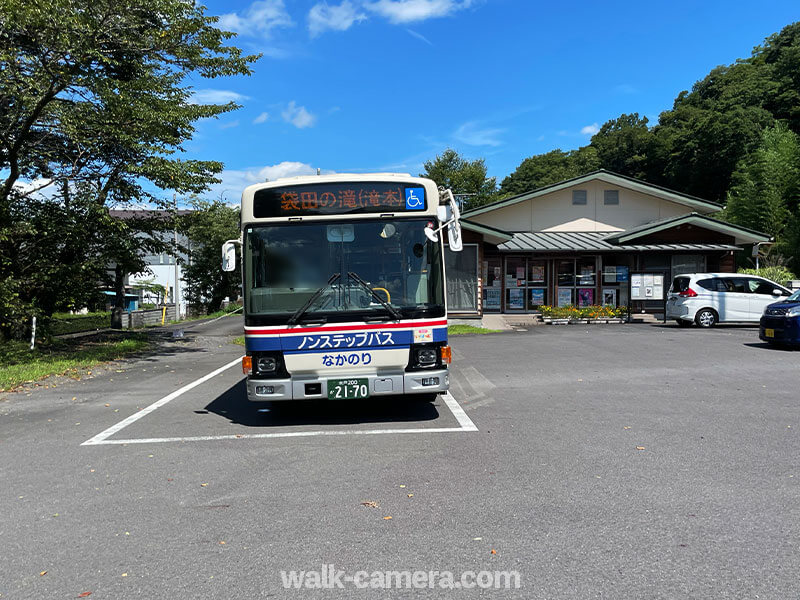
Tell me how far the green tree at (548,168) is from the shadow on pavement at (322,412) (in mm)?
59641

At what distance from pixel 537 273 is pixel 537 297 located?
0.99m

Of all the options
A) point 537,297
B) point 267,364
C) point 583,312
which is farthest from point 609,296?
point 267,364

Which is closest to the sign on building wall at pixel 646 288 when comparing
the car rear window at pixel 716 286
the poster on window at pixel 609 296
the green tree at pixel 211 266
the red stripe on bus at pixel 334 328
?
the poster on window at pixel 609 296

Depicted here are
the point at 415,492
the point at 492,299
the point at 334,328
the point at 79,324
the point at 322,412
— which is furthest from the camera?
the point at 492,299

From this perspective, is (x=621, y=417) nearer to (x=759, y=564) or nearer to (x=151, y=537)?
(x=759, y=564)

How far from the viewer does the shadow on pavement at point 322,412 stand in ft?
23.7

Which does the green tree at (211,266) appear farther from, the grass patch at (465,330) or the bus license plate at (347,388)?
the bus license plate at (347,388)

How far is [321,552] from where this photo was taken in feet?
11.7

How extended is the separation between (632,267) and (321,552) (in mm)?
23084

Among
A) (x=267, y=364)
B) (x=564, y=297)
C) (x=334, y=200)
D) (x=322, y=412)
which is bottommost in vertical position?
(x=322, y=412)

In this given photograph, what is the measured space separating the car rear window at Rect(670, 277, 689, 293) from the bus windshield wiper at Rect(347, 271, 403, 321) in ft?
51.2

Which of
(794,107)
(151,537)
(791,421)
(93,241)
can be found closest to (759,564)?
(151,537)

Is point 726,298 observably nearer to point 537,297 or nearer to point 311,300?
point 537,297

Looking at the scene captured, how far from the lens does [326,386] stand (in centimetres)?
650
